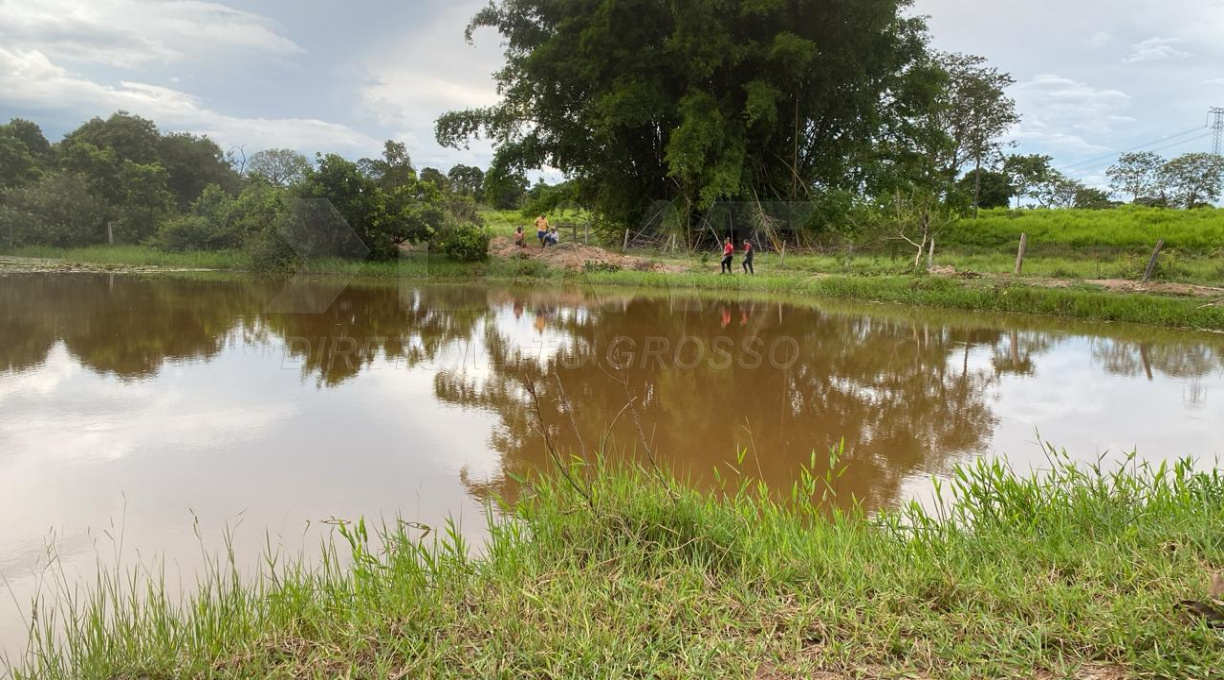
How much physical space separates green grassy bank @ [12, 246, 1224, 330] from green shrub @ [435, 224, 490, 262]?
282mm

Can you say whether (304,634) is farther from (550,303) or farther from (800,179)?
(800,179)

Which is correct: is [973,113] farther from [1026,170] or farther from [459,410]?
[459,410]

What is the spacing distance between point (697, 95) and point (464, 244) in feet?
24.0

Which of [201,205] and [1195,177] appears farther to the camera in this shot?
[1195,177]

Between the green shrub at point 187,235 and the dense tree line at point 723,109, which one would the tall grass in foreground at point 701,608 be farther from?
the green shrub at point 187,235

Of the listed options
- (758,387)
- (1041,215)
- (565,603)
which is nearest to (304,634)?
(565,603)

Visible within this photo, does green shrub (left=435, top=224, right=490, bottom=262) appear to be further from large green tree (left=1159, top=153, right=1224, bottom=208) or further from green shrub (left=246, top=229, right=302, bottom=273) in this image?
large green tree (left=1159, top=153, right=1224, bottom=208)

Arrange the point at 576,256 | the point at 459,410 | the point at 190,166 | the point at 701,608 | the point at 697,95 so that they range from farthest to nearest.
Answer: the point at 190,166 → the point at 576,256 → the point at 697,95 → the point at 459,410 → the point at 701,608

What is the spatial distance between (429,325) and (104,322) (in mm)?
4272

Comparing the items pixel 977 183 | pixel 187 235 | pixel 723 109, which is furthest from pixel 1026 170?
pixel 187 235

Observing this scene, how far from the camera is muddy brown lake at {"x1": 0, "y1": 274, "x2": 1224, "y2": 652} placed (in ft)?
11.2

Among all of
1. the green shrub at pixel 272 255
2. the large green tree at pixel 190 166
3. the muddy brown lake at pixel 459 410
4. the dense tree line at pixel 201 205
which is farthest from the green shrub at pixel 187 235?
the large green tree at pixel 190 166

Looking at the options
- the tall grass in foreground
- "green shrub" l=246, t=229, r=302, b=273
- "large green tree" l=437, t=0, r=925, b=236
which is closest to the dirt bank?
"large green tree" l=437, t=0, r=925, b=236

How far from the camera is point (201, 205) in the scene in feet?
71.1
